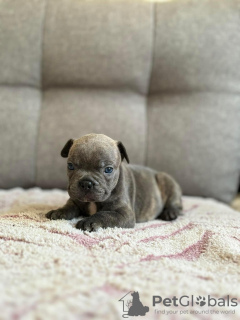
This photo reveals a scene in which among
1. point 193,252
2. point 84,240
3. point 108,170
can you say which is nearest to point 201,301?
point 193,252

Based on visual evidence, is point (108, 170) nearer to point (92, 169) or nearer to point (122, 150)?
point (92, 169)

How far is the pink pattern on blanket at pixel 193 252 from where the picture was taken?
1546 mm

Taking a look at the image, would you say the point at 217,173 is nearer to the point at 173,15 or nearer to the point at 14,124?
the point at 173,15

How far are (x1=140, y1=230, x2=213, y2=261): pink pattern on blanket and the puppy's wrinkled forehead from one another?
2.39 ft

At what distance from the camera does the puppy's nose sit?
196 cm

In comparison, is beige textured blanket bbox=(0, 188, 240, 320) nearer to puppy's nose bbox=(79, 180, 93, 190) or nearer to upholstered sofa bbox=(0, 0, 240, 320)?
puppy's nose bbox=(79, 180, 93, 190)

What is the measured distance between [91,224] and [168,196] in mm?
1150

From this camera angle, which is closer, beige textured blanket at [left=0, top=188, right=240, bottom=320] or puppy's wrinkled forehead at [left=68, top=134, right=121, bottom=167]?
beige textured blanket at [left=0, top=188, right=240, bottom=320]

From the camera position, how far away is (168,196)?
9.43ft

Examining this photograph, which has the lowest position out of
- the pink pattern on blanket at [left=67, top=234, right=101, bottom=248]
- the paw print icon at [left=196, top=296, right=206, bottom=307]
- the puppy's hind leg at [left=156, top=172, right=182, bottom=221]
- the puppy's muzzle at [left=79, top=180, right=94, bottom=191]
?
the puppy's hind leg at [left=156, top=172, right=182, bottom=221]

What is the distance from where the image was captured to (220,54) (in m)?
3.40

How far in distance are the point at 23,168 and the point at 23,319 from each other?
254 cm

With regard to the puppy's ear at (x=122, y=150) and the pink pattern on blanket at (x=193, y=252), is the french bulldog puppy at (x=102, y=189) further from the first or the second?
the pink pattern on blanket at (x=193, y=252)

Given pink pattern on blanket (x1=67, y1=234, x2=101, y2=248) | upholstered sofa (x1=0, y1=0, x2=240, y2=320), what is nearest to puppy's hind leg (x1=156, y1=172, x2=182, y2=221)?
upholstered sofa (x1=0, y1=0, x2=240, y2=320)
